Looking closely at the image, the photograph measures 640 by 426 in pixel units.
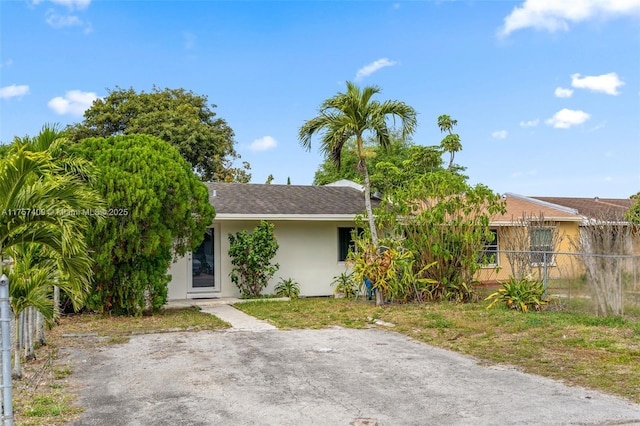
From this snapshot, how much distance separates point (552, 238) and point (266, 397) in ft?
30.2

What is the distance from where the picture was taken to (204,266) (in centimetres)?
1516

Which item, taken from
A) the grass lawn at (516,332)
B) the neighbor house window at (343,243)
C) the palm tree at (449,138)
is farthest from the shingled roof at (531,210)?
the grass lawn at (516,332)

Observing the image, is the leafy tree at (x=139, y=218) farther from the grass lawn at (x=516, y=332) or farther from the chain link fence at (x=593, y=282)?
the chain link fence at (x=593, y=282)

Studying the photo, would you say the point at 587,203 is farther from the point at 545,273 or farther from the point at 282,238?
the point at 282,238

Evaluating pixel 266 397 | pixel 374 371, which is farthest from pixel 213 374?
pixel 374 371

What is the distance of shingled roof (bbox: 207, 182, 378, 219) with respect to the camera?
1511 centimetres

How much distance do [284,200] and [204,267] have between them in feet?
11.0

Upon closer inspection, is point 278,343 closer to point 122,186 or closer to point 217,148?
point 122,186

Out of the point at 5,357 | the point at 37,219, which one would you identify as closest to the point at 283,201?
the point at 37,219

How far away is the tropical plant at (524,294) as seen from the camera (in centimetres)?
1180

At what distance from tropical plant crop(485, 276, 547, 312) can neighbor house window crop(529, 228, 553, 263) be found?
52 centimetres

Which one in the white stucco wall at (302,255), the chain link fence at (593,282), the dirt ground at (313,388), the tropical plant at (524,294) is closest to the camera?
the dirt ground at (313,388)

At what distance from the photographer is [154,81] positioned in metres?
33.1

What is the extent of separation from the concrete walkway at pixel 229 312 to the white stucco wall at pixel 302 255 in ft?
3.43
